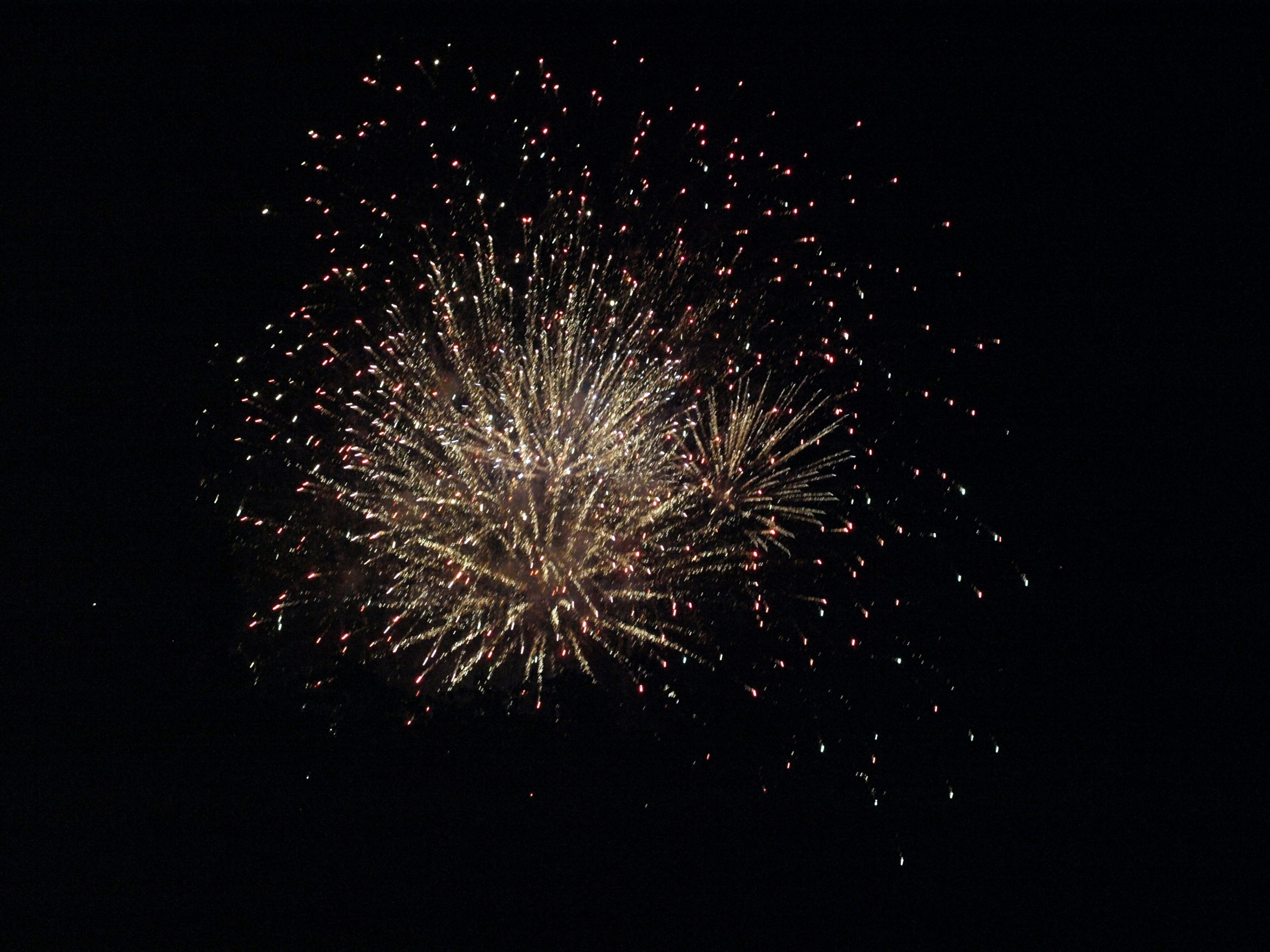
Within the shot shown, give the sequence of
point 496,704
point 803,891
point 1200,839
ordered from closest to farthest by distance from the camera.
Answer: point 803,891 → point 1200,839 → point 496,704

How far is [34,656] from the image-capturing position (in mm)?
2770

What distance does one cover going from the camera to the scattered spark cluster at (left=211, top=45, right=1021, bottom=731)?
2.91 metres

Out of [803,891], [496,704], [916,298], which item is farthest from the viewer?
[916,298]

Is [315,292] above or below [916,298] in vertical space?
above

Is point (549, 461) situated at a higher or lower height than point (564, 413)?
lower

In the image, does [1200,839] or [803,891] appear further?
[1200,839]

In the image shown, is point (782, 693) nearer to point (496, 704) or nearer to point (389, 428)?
point (496, 704)

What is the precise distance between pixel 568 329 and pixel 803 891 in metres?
1.85

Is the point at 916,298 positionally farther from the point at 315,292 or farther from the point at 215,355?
the point at 215,355

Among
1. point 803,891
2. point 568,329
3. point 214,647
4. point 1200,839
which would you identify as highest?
point 568,329

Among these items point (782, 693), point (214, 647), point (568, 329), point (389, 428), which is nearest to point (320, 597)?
point (214, 647)

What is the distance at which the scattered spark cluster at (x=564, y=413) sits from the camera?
9.56ft

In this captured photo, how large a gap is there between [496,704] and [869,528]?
4.43ft

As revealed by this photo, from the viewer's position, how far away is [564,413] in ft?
9.77
